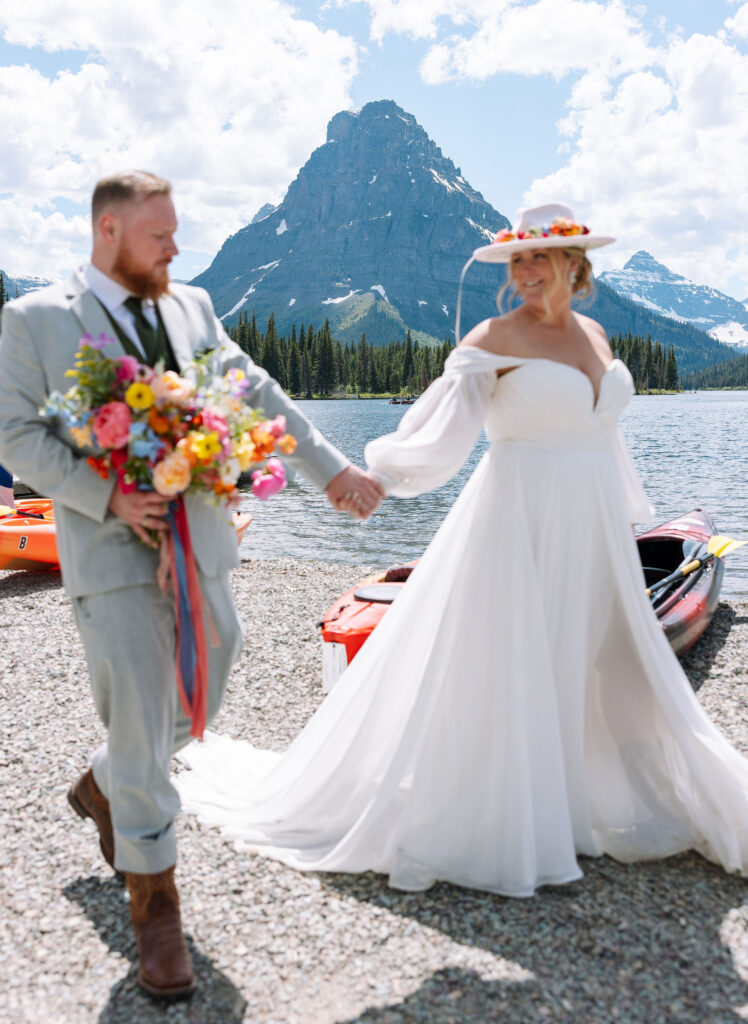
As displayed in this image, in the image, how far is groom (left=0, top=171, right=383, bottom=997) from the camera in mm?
2846

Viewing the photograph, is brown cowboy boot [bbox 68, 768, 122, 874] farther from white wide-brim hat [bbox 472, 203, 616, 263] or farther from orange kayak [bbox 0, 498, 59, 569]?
orange kayak [bbox 0, 498, 59, 569]

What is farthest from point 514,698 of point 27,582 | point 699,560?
point 27,582

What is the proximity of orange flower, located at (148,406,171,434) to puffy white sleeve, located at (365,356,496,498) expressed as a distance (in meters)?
1.29

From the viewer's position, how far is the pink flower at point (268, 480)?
9.84ft

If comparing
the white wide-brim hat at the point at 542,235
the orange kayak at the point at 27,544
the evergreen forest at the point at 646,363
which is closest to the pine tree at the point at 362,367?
the evergreen forest at the point at 646,363

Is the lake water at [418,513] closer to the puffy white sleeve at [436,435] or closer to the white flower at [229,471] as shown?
the puffy white sleeve at [436,435]

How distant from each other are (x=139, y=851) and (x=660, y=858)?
236 cm

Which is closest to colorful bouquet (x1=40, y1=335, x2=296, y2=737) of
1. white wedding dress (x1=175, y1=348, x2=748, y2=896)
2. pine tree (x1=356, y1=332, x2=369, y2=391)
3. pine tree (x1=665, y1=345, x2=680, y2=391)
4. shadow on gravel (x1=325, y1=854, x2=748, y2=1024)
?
white wedding dress (x1=175, y1=348, x2=748, y2=896)

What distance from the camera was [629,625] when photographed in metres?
3.90

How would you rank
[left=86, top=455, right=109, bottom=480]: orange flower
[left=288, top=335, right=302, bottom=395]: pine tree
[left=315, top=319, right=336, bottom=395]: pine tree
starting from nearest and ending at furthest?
[left=86, top=455, right=109, bottom=480]: orange flower → [left=288, top=335, right=302, bottom=395]: pine tree → [left=315, top=319, right=336, bottom=395]: pine tree

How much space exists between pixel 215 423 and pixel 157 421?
19 centimetres

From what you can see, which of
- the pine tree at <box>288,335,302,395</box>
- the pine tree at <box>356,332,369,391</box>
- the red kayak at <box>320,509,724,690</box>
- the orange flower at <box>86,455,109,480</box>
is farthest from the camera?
the pine tree at <box>356,332,369,391</box>

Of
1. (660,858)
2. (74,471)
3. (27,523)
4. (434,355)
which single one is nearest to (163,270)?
(74,471)

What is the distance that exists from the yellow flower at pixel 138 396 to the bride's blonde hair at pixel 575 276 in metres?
1.92
